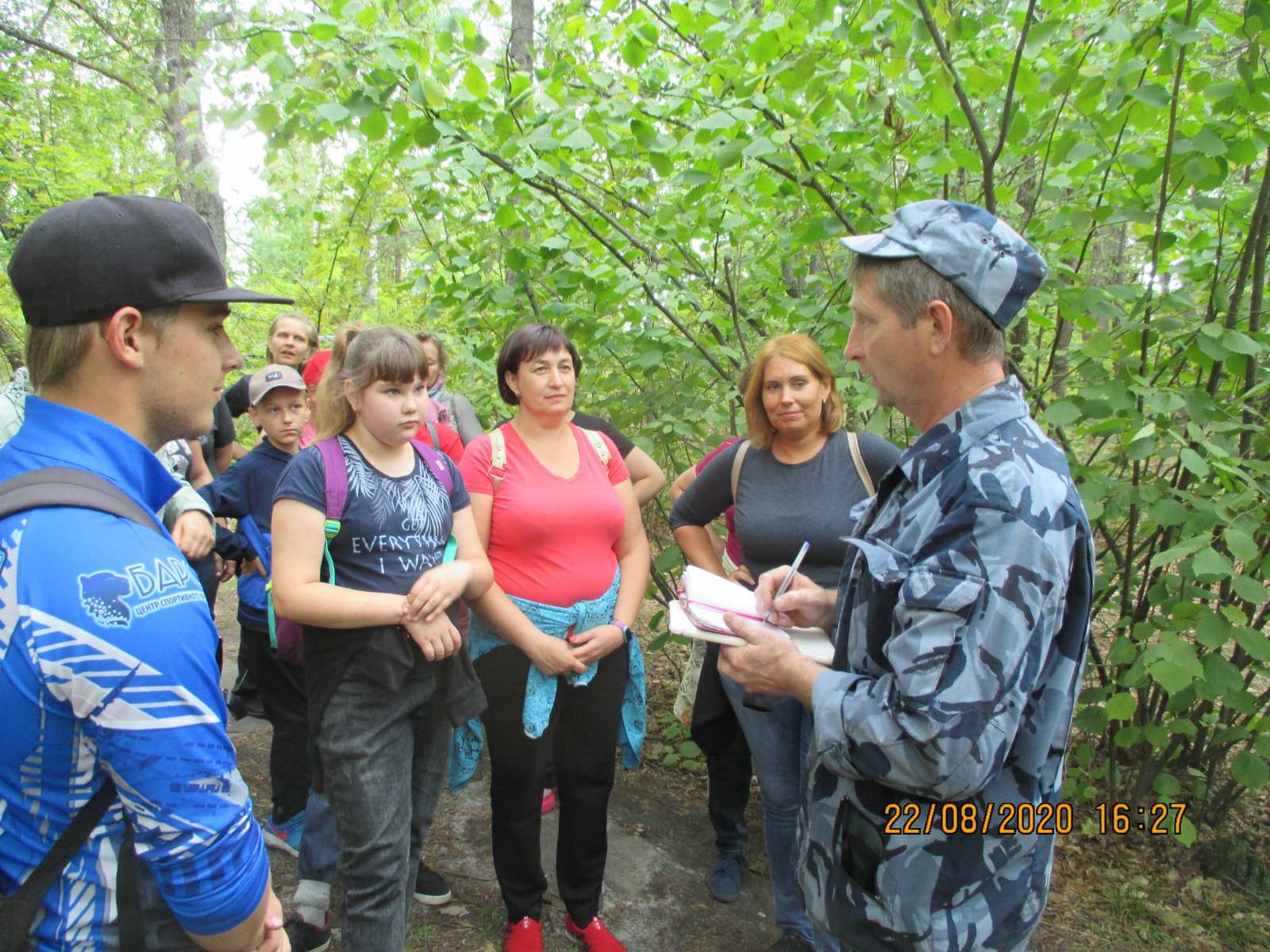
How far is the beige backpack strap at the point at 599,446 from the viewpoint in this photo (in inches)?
116

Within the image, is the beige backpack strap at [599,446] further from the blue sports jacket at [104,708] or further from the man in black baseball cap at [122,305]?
the blue sports jacket at [104,708]

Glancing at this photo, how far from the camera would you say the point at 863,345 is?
5.14 feet

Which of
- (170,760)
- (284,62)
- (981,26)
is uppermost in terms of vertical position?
(981,26)

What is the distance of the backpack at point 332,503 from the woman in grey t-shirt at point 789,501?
1066mm

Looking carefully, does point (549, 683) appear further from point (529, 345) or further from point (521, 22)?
point (521, 22)

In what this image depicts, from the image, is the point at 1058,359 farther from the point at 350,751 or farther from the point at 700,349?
the point at 350,751

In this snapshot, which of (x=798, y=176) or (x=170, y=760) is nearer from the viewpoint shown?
(x=170, y=760)

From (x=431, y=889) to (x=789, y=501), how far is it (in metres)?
2.11

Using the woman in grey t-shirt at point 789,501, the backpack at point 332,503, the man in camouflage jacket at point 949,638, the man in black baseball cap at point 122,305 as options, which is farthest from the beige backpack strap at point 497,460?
the man in black baseball cap at point 122,305

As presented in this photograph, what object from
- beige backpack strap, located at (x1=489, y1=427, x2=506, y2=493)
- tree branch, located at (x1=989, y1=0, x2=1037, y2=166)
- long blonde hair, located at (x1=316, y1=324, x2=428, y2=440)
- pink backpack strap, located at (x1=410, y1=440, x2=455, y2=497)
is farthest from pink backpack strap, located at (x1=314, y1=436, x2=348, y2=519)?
tree branch, located at (x1=989, y1=0, x2=1037, y2=166)

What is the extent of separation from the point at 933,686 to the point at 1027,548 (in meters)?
0.28

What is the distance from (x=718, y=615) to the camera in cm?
179

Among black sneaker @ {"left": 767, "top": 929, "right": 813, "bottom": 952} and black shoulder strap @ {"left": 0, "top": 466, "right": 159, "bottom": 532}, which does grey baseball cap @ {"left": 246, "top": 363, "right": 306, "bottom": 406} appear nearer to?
black shoulder strap @ {"left": 0, "top": 466, "right": 159, "bottom": 532}

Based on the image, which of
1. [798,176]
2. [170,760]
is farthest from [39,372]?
[798,176]
